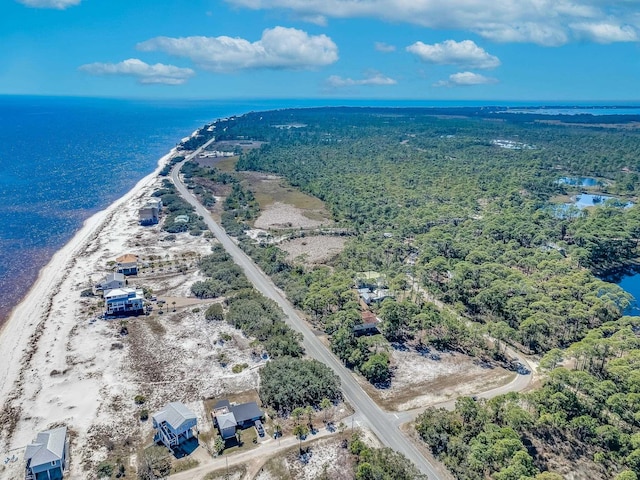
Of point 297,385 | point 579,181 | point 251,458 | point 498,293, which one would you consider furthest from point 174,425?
point 579,181

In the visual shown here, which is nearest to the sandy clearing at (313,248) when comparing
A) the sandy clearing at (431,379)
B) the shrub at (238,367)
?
the shrub at (238,367)

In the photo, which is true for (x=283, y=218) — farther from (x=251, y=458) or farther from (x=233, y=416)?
(x=251, y=458)

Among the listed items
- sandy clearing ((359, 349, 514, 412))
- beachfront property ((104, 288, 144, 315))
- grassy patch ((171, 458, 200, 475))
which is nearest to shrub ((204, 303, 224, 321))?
beachfront property ((104, 288, 144, 315))

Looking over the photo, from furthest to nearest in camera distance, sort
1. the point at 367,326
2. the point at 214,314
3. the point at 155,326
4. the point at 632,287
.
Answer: the point at 632,287
the point at 214,314
the point at 155,326
the point at 367,326

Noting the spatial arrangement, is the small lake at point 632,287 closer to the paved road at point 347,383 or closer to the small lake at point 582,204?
the small lake at point 582,204

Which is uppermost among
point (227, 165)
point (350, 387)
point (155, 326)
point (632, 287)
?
point (227, 165)

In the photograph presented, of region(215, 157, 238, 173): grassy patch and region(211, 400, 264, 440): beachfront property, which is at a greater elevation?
region(215, 157, 238, 173): grassy patch

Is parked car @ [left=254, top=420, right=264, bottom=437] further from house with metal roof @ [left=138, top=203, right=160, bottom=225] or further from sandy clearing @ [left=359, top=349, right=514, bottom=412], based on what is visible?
house with metal roof @ [left=138, top=203, right=160, bottom=225]
